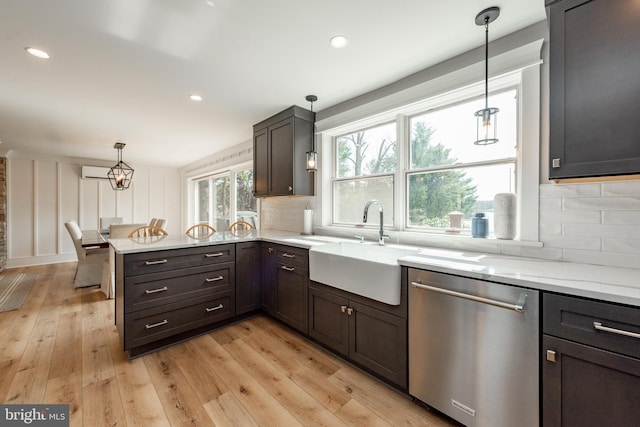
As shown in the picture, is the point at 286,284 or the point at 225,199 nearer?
the point at 286,284

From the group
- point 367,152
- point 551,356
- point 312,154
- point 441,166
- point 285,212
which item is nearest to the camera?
point 551,356

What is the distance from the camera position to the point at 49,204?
5.82 metres

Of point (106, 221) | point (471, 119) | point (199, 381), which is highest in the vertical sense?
point (471, 119)

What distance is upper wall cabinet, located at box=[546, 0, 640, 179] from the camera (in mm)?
1159

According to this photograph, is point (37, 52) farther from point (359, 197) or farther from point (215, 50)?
point (359, 197)

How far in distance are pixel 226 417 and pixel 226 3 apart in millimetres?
2415

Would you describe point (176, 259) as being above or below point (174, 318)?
above

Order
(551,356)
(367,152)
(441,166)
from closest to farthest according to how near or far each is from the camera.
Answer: (551,356), (441,166), (367,152)

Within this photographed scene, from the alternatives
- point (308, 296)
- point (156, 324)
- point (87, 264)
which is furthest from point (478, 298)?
point (87, 264)

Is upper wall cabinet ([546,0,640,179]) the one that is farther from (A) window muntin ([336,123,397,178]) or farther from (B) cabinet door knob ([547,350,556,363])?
(A) window muntin ([336,123,397,178])

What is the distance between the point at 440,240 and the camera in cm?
217

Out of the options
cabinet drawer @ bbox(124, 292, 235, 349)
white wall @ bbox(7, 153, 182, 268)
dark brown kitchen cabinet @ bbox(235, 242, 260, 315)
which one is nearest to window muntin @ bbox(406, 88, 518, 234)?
dark brown kitchen cabinet @ bbox(235, 242, 260, 315)

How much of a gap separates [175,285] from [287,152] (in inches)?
72.4

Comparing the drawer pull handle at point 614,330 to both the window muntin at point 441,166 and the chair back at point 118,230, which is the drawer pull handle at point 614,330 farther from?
the chair back at point 118,230
